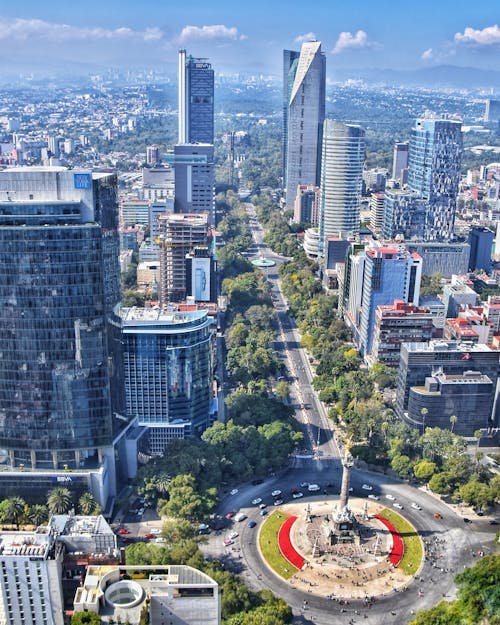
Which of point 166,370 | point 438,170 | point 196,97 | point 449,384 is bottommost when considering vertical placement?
point 449,384

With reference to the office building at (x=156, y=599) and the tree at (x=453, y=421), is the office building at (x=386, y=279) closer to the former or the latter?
the tree at (x=453, y=421)

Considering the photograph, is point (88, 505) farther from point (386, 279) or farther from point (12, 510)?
point (386, 279)

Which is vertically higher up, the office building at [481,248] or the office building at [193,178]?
the office building at [193,178]

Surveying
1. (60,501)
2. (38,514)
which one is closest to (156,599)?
(60,501)

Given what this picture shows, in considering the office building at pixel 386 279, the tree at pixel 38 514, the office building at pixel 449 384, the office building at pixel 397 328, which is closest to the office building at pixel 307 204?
the office building at pixel 386 279

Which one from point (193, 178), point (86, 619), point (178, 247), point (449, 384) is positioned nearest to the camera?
point (86, 619)

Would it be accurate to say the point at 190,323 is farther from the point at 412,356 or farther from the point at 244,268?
the point at 244,268

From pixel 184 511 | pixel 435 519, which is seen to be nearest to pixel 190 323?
pixel 184 511
